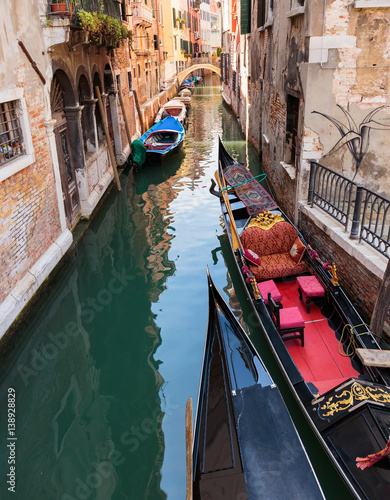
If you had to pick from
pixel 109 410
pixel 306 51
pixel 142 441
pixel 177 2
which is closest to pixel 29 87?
pixel 306 51

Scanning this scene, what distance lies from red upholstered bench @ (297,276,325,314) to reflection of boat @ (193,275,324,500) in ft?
3.68

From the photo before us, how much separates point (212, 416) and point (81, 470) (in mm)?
1108

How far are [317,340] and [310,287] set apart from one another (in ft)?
1.97

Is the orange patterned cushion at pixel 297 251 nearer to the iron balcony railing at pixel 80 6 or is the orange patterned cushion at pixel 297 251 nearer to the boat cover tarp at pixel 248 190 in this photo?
the boat cover tarp at pixel 248 190

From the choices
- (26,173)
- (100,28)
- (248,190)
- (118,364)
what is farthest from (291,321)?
(100,28)

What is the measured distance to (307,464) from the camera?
8.39ft

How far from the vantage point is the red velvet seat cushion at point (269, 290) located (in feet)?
14.5

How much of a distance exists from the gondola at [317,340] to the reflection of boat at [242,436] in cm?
26

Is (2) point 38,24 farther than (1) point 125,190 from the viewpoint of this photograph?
No

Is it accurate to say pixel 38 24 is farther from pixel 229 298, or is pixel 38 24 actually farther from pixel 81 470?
pixel 81 470

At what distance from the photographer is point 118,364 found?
4285mm

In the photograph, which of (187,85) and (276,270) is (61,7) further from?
(187,85)

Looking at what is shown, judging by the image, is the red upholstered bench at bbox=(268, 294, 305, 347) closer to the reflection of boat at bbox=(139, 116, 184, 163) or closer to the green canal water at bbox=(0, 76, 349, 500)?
the green canal water at bbox=(0, 76, 349, 500)

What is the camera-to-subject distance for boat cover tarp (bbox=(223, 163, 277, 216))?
610 centimetres
